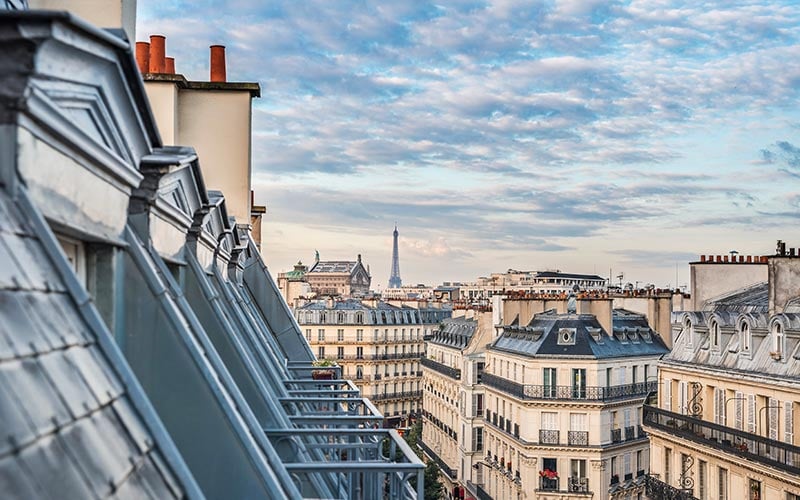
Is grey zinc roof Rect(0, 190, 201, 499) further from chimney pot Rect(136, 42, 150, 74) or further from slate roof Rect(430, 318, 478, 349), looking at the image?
slate roof Rect(430, 318, 478, 349)

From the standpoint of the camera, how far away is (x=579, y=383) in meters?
46.4

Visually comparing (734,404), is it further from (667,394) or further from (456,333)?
(456,333)

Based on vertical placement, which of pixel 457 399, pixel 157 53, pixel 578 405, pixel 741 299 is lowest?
pixel 457 399

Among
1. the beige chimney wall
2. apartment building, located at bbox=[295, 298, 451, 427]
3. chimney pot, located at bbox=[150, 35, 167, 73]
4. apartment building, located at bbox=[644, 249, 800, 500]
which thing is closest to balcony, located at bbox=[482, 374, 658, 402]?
apartment building, located at bbox=[644, 249, 800, 500]

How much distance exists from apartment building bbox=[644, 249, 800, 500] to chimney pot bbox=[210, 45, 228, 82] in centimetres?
1800

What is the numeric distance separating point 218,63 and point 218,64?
2cm

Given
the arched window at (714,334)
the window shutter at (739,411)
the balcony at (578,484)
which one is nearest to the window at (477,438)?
the balcony at (578,484)

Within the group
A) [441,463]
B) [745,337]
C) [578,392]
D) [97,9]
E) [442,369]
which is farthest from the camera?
[442,369]

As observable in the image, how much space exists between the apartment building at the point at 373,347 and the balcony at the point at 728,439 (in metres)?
49.5

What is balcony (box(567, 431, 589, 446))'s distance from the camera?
151 feet

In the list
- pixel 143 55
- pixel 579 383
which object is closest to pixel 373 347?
pixel 579 383

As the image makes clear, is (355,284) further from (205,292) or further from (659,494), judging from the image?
(205,292)

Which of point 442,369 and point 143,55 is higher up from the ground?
point 143,55

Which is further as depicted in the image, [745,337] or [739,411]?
[745,337]
